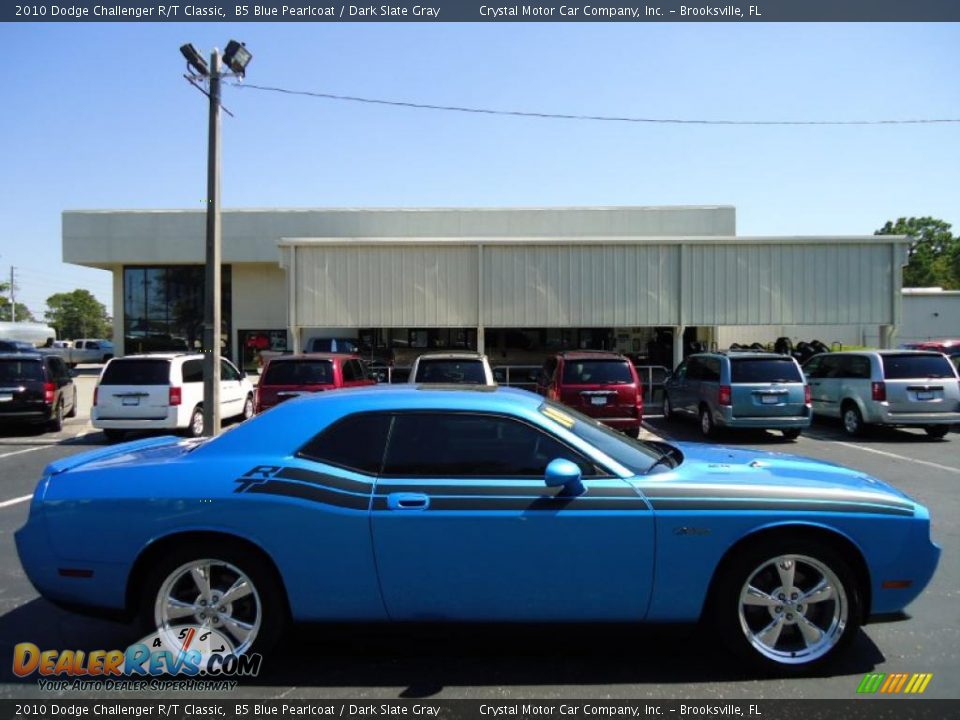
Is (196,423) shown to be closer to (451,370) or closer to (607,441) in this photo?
(451,370)

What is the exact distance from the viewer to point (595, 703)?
10.8ft

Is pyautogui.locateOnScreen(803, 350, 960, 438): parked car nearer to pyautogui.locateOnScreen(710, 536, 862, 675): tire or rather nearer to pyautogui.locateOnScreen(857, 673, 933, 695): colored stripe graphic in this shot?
pyautogui.locateOnScreen(857, 673, 933, 695): colored stripe graphic

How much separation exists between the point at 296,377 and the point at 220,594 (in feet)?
25.6

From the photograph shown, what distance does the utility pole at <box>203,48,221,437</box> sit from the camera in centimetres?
1210

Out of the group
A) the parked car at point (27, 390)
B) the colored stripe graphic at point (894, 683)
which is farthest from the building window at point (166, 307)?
the colored stripe graphic at point (894, 683)

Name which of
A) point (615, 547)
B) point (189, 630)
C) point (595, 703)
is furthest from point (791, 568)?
point (189, 630)

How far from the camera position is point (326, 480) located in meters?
3.54

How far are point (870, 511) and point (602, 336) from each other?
75.6 feet

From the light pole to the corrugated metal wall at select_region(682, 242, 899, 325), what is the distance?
12.1 meters

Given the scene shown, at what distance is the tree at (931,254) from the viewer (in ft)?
273

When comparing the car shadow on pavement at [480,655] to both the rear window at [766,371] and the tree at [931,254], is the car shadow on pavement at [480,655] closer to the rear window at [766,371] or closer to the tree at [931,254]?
the rear window at [766,371]

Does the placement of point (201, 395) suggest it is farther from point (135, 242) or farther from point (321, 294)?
point (135, 242)

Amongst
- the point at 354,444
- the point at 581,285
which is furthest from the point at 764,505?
the point at 581,285

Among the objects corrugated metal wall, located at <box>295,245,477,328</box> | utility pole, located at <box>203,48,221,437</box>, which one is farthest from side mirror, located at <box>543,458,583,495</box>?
corrugated metal wall, located at <box>295,245,477,328</box>
